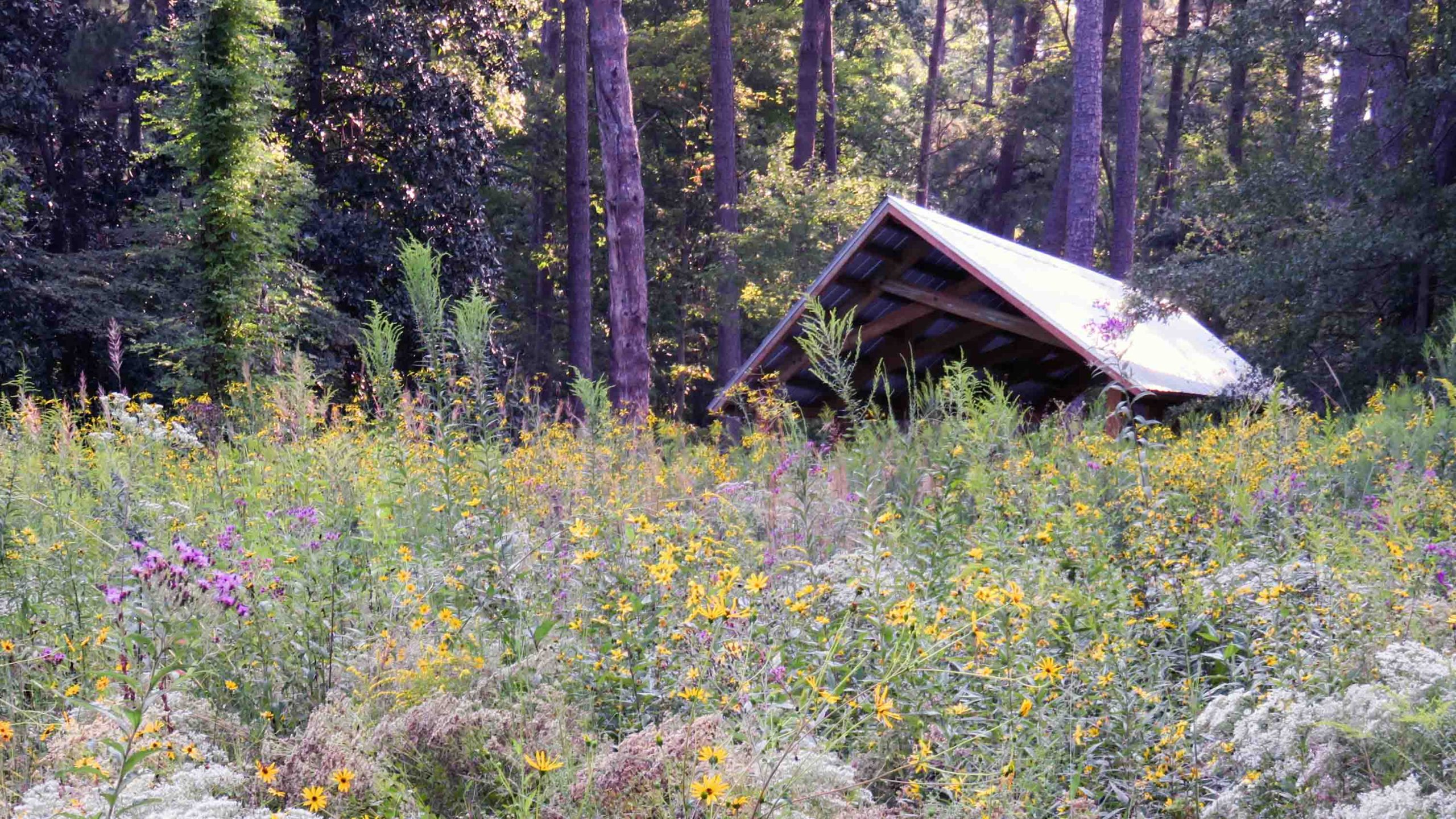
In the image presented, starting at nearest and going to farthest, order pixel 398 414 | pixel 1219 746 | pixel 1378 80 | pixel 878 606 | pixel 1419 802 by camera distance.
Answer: pixel 1419 802 < pixel 1219 746 < pixel 878 606 < pixel 398 414 < pixel 1378 80

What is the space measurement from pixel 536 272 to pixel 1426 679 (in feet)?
85.7

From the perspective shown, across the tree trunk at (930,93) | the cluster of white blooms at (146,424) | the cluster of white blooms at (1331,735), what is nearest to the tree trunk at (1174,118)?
the tree trunk at (930,93)

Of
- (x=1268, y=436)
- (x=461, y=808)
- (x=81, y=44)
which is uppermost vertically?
(x=81, y=44)

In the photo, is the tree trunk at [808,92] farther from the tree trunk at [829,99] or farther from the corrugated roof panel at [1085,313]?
the corrugated roof panel at [1085,313]

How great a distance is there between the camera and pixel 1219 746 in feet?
9.05

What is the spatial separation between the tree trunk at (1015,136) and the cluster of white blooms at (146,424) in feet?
84.0

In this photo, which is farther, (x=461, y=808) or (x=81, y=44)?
(x=81, y=44)

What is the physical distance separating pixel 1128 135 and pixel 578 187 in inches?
435

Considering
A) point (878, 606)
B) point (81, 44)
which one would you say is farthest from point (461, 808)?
point (81, 44)

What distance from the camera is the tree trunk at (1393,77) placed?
34.4 feet

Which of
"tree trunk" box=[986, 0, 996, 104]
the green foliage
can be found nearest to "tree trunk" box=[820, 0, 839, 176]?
"tree trunk" box=[986, 0, 996, 104]

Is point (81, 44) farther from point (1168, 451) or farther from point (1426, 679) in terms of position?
point (1426, 679)

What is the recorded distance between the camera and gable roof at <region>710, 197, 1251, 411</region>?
9.01m

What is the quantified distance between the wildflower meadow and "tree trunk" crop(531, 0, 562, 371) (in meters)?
20.9
